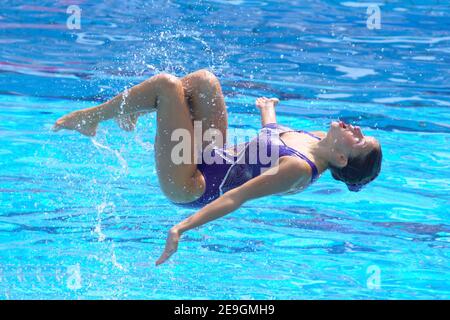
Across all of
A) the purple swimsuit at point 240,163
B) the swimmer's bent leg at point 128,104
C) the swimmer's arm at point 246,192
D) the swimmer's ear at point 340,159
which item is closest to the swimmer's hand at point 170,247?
the swimmer's arm at point 246,192

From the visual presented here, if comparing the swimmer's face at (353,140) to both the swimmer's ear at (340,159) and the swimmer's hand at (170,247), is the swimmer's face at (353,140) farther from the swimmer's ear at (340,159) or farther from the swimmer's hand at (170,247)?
the swimmer's hand at (170,247)

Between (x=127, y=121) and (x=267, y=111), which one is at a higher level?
(x=267, y=111)

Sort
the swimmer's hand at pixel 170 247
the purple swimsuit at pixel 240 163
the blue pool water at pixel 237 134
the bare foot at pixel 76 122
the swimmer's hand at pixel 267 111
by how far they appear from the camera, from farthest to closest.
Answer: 1. the blue pool water at pixel 237 134
2. the swimmer's hand at pixel 267 111
3. the bare foot at pixel 76 122
4. the purple swimsuit at pixel 240 163
5. the swimmer's hand at pixel 170 247

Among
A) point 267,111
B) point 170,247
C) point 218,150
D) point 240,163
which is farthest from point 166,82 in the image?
point 170,247

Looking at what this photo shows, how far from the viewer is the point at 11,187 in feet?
22.4

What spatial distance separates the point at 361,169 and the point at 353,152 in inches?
4.6

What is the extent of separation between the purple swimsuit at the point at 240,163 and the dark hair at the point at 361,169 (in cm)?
22

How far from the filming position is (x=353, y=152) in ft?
16.3

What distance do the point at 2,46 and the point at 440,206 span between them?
5.80m

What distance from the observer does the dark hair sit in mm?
4973

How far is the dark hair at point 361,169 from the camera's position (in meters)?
4.97

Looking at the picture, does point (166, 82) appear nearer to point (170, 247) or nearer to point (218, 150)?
point (218, 150)
